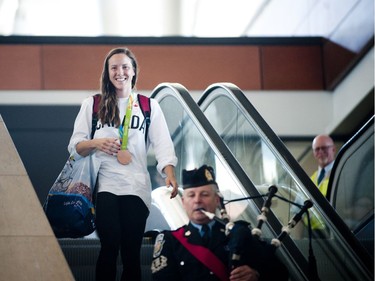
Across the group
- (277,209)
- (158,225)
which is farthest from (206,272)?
(158,225)

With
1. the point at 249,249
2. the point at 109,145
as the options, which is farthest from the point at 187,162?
the point at 249,249

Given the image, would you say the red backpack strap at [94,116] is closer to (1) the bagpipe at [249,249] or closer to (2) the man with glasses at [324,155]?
(1) the bagpipe at [249,249]

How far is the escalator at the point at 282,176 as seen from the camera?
6.00 m

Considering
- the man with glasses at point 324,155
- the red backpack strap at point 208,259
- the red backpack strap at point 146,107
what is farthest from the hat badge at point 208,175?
the man with glasses at point 324,155

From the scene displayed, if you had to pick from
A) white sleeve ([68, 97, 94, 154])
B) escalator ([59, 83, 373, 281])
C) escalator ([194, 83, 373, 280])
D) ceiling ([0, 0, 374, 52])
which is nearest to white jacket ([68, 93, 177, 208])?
white sleeve ([68, 97, 94, 154])

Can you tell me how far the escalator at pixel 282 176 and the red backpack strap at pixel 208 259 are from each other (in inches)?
37.4

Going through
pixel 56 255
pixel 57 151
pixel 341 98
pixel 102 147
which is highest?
pixel 102 147

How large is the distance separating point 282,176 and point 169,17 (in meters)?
10.5

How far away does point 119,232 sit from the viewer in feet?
18.0

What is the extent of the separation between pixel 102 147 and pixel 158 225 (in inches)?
116

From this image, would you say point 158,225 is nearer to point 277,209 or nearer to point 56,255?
point 277,209

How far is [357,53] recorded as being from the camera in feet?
39.4

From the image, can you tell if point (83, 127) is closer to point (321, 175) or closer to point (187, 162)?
point (187, 162)

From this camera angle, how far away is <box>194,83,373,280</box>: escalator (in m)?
6.00
